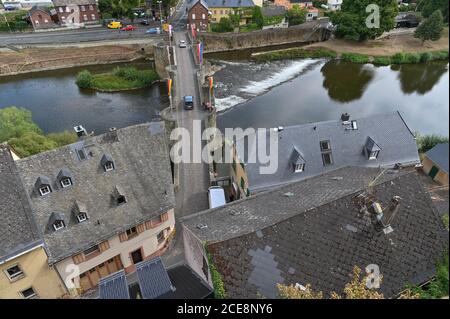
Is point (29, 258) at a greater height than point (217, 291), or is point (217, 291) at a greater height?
point (217, 291)

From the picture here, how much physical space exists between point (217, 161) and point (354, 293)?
26450mm

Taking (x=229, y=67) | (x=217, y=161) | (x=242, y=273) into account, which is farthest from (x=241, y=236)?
(x=229, y=67)

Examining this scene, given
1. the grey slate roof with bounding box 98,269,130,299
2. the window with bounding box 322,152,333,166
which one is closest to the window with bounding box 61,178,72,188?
the grey slate roof with bounding box 98,269,130,299

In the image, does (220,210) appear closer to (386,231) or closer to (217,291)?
(217,291)

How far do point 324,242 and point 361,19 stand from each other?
214 ft

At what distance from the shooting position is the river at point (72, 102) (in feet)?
149

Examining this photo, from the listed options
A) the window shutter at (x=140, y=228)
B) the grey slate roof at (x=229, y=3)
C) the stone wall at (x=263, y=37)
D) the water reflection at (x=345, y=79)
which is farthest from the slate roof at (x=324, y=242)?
the grey slate roof at (x=229, y=3)

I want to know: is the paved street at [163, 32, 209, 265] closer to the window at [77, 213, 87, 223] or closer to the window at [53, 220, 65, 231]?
the window at [77, 213, 87, 223]

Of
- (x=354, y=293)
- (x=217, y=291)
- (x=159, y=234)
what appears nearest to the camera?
(x=354, y=293)

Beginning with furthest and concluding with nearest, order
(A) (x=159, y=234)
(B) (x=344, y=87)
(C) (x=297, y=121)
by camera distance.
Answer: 1. (B) (x=344, y=87)
2. (C) (x=297, y=121)
3. (A) (x=159, y=234)

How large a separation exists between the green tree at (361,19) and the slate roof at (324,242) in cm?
5966

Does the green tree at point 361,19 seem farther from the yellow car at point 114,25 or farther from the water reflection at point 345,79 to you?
the yellow car at point 114,25

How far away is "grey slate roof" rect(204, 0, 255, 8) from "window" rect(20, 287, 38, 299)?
71301 millimetres

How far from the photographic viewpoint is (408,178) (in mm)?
16828
